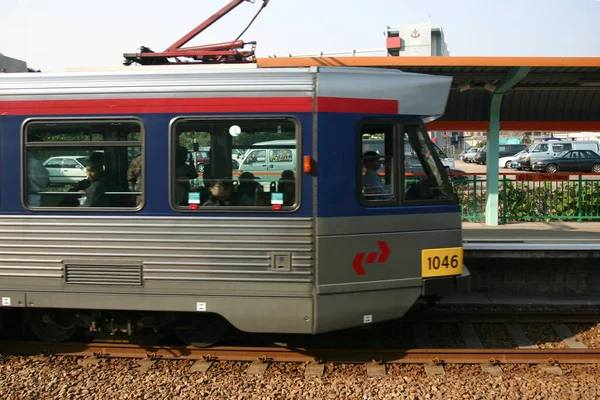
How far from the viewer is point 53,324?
240 inches

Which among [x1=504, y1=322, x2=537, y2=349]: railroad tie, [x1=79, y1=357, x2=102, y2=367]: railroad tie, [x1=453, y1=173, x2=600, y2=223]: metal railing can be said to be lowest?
[x1=79, y1=357, x2=102, y2=367]: railroad tie

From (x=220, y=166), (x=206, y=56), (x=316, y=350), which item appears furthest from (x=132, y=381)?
(x=206, y=56)

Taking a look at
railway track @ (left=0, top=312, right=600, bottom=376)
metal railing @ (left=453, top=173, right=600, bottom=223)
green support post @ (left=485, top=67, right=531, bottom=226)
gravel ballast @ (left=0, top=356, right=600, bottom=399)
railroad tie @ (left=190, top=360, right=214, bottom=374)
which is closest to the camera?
gravel ballast @ (left=0, top=356, right=600, bottom=399)

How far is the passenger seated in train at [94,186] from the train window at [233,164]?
761mm

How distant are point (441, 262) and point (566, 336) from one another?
7.65 feet

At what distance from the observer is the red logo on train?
530 cm

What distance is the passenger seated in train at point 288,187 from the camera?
5.25 metres

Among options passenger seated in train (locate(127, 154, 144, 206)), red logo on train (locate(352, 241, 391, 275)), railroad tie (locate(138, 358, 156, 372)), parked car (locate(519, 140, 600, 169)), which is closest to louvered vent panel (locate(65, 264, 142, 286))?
passenger seated in train (locate(127, 154, 144, 206))

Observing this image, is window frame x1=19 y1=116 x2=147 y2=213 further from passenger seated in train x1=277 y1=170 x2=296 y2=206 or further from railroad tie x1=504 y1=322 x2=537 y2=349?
railroad tie x1=504 y1=322 x2=537 y2=349

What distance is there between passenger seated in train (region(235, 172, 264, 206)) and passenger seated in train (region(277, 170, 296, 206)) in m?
0.22

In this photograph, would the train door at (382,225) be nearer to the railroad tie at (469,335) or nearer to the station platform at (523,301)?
the railroad tie at (469,335)

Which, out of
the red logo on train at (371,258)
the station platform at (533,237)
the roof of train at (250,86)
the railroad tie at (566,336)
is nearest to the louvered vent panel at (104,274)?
the roof of train at (250,86)

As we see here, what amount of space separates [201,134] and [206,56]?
5.07 feet

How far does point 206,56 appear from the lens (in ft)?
21.2
